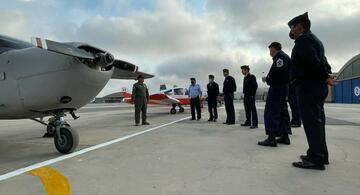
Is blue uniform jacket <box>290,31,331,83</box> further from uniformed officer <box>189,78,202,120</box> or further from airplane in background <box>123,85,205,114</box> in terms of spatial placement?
airplane in background <box>123,85,205,114</box>

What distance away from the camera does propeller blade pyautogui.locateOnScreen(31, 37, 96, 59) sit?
4.29 m

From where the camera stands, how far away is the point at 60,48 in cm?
450

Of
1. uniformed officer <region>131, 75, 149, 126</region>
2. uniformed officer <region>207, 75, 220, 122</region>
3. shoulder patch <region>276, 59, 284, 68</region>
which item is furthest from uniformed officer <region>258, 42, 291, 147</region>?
uniformed officer <region>207, 75, 220, 122</region>

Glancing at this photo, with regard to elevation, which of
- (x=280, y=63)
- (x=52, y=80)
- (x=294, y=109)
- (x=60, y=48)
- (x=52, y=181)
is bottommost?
(x=52, y=181)

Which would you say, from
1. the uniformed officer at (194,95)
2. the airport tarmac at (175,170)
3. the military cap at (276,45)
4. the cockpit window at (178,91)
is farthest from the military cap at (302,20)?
the cockpit window at (178,91)

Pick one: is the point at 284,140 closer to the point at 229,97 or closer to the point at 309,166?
the point at 309,166

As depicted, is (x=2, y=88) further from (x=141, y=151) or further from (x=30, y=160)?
(x=141, y=151)

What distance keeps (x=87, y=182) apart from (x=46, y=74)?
2.25m

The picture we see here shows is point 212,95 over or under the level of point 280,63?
under

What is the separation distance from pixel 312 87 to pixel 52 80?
3798mm

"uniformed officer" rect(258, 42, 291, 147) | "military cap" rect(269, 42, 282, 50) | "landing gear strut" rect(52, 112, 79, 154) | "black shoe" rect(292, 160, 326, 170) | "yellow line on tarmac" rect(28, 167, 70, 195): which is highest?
"military cap" rect(269, 42, 282, 50)

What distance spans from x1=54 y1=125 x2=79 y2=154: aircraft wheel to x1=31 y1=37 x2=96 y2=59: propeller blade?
1317mm

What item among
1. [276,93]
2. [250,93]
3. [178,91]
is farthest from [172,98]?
[276,93]

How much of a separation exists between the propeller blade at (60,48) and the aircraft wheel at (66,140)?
1.32 metres
